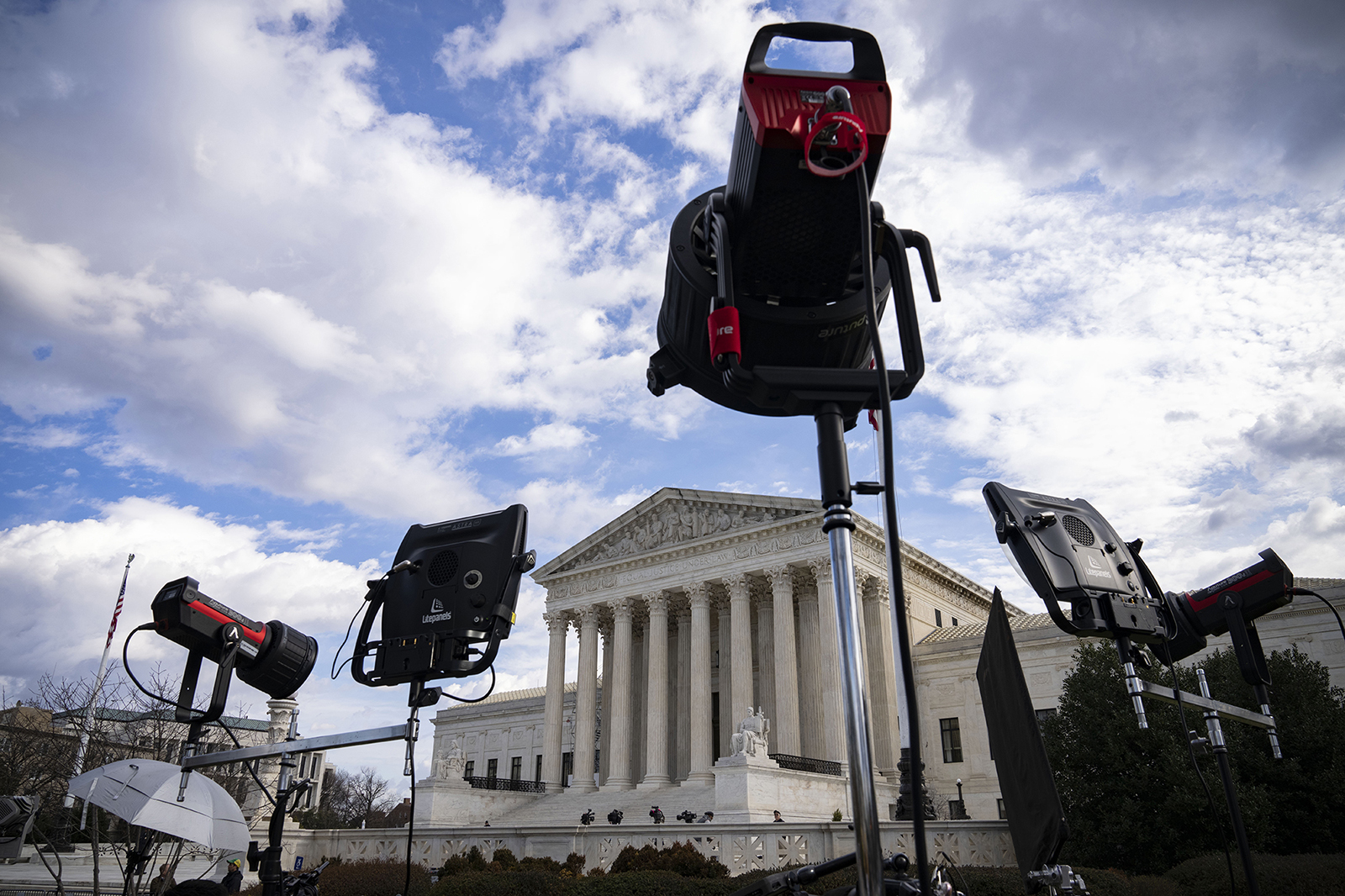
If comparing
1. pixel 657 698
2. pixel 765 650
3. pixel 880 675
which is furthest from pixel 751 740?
pixel 765 650

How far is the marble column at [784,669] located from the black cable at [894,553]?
1550 inches

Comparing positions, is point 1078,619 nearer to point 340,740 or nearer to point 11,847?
point 340,740

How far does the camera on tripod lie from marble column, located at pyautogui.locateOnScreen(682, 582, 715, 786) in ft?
125

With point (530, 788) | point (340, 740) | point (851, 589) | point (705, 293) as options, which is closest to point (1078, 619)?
point (851, 589)

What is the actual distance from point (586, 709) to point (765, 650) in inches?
415

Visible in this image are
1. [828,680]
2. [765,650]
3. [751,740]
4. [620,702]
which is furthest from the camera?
[765,650]

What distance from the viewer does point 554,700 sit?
48.2 metres

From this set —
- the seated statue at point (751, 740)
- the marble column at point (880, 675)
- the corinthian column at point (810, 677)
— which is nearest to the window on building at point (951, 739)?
the marble column at point (880, 675)

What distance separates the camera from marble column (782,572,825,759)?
40781 mm

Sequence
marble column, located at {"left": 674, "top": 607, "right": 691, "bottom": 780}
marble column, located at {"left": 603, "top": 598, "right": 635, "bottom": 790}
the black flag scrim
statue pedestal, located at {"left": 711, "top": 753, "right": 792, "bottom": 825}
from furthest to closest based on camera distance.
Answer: marble column, located at {"left": 674, "top": 607, "right": 691, "bottom": 780} < marble column, located at {"left": 603, "top": 598, "right": 635, "bottom": 790} < statue pedestal, located at {"left": 711, "top": 753, "right": 792, "bottom": 825} < the black flag scrim

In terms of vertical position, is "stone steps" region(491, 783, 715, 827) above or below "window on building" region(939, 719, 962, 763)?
below

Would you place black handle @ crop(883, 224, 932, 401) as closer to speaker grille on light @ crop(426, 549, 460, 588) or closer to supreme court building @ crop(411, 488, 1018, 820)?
speaker grille on light @ crop(426, 549, 460, 588)

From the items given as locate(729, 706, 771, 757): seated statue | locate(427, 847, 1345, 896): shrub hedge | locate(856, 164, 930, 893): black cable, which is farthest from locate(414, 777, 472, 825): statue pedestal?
locate(856, 164, 930, 893): black cable

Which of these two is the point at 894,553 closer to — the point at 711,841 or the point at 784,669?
the point at 711,841
